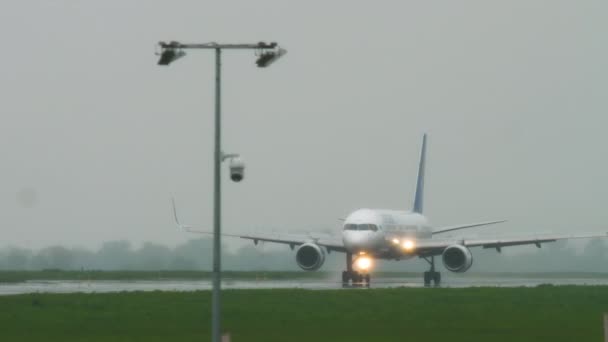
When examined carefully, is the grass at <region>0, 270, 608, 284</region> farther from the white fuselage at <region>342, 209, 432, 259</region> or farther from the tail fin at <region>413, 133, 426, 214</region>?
the white fuselage at <region>342, 209, 432, 259</region>

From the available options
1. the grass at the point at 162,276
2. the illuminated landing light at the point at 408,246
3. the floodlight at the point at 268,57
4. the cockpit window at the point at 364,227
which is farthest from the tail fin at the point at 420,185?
the floodlight at the point at 268,57

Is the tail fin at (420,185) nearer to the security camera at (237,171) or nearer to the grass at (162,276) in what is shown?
the grass at (162,276)

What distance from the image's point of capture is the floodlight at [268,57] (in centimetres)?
2531

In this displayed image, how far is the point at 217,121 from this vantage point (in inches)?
982

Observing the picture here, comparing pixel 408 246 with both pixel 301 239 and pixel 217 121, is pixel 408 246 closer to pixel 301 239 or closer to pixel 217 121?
pixel 301 239

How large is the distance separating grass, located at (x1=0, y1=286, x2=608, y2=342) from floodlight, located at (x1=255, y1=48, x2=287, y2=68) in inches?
464

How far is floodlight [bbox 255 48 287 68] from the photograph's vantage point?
83.0 feet

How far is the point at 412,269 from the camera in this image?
393ft

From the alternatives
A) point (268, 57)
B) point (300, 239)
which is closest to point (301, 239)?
point (300, 239)

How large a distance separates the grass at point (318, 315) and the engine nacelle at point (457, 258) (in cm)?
1274

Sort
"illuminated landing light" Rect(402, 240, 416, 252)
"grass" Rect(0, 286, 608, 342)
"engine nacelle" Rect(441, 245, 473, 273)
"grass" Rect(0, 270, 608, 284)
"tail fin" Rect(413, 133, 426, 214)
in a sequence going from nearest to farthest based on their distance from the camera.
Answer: "grass" Rect(0, 286, 608, 342)
"engine nacelle" Rect(441, 245, 473, 273)
"illuminated landing light" Rect(402, 240, 416, 252)
"tail fin" Rect(413, 133, 426, 214)
"grass" Rect(0, 270, 608, 284)

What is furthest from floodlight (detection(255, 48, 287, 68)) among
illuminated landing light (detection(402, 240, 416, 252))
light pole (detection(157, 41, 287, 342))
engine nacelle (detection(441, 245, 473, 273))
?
illuminated landing light (detection(402, 240, 416, 252))

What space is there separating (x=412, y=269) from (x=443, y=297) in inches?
2595

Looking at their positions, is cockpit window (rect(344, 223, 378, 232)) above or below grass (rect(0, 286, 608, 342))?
above
